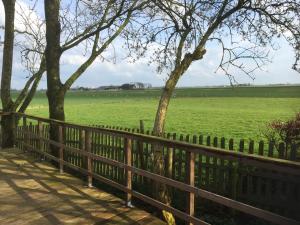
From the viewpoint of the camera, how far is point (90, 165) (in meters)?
9.27

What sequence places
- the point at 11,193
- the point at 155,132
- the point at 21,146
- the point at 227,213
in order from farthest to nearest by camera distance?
the point at 21,146, the point at 155,132, the point at 227,213, the point at 11,193

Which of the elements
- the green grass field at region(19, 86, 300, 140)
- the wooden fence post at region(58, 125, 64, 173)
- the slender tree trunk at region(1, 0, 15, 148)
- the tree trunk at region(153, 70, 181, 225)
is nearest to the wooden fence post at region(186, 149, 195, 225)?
the tree trunk at region(153, 70, 181, 225)

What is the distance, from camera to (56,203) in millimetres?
8016

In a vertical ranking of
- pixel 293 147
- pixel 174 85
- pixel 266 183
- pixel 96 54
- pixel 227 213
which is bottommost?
pixel 227 213

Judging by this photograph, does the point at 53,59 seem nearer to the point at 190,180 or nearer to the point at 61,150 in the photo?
the point at 61,150

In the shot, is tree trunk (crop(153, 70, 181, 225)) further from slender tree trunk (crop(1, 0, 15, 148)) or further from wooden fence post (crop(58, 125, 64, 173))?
slender tree trunk (crop(1, 0, 15, 148))

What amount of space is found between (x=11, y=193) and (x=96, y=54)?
8.21 metres

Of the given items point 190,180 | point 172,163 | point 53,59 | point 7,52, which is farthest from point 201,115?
point 190,180

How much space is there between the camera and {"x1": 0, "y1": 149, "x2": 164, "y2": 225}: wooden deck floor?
7.09 m

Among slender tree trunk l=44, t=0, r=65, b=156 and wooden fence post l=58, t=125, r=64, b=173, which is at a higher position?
slender tree trunk l=44, t=0, r=65, b=156

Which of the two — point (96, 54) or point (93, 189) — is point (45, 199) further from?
point (96, 54)

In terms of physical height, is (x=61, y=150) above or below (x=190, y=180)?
below

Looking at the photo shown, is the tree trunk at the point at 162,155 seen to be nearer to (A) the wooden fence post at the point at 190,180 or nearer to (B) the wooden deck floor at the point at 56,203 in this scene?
(B) the wooden deck floor at the point at 56,203

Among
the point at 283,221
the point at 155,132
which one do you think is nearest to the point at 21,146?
the point at 155,132
